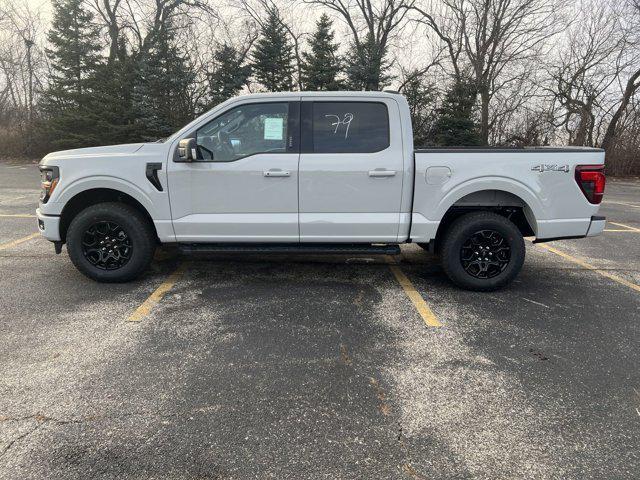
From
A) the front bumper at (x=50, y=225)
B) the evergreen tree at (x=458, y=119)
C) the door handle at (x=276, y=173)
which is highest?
the evergreen tree at (x=458, y=119)

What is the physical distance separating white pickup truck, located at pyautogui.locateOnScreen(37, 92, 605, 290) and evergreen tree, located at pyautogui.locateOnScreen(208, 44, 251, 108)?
56.8 feet

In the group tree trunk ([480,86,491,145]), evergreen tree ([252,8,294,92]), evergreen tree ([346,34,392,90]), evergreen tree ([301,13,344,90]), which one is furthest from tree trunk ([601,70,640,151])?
evergreen tree ([252,8,294,92])

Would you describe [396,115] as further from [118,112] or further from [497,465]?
[118,112]

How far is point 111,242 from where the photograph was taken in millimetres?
4699

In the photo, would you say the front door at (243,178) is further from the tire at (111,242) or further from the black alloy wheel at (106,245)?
the black alloy wheel at (106,245)

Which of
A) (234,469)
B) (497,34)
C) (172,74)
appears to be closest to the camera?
(234,469)

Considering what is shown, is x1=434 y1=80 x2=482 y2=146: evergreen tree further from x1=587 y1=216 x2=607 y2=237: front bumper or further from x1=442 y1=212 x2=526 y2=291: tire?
x1=442 y1=212 x2=526 y2=291: tire

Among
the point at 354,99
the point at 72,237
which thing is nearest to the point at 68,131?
the point at 72,237

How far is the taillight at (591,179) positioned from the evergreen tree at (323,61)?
17844 mm

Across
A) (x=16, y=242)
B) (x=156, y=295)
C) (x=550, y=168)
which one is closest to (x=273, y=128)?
(x=156, y=295)

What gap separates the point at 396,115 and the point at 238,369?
3016mm

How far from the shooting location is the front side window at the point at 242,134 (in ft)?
14.6

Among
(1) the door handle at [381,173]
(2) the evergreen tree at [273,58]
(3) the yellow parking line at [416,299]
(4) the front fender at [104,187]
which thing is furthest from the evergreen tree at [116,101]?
(1) the door handle at [381,173]

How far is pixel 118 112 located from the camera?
2028 centimetres
